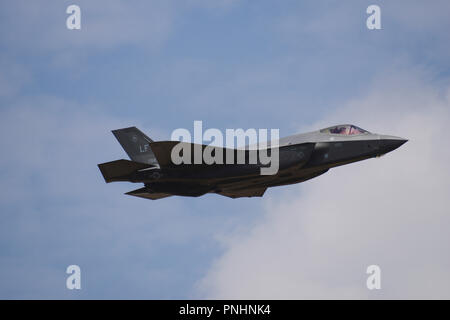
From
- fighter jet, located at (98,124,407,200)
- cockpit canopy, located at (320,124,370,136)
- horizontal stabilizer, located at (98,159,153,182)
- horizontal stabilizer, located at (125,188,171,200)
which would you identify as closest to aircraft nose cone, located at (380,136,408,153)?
fighter jet, located at (98,124,407,200)

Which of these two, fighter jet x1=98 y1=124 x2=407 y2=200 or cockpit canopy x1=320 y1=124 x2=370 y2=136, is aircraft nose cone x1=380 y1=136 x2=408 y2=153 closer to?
fighter jet x1=98 y1=124 x2=407 y2=200

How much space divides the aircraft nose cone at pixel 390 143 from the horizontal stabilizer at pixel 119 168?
12.0 m

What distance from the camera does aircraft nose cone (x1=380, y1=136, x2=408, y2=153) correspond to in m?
41.0

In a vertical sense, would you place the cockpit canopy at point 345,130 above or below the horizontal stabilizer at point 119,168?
above

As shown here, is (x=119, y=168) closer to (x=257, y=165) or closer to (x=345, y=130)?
(x=257, y=165)

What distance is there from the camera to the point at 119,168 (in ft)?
132

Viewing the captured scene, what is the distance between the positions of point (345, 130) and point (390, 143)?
2504mm

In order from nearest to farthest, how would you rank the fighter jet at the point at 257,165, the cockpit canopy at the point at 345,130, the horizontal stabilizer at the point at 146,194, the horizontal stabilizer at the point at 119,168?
the horizontal stabilizer at the point at 119,168
the fighter jet at the point at 257,165
the cockpit canopy at the point at 345,130
the horizontal stabilizer at the point at 146,194

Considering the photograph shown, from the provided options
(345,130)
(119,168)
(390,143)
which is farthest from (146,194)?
(390,143)

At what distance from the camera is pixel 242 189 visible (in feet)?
144

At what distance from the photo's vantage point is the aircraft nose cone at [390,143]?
41.0 m

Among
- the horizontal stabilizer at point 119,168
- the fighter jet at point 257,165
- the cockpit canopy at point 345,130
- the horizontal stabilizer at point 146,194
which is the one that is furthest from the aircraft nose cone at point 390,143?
the horizontal stabilizer at point 119,168

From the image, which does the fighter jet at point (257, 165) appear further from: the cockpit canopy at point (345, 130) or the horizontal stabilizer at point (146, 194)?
the horizontal stabilizer at point (146, 194)
